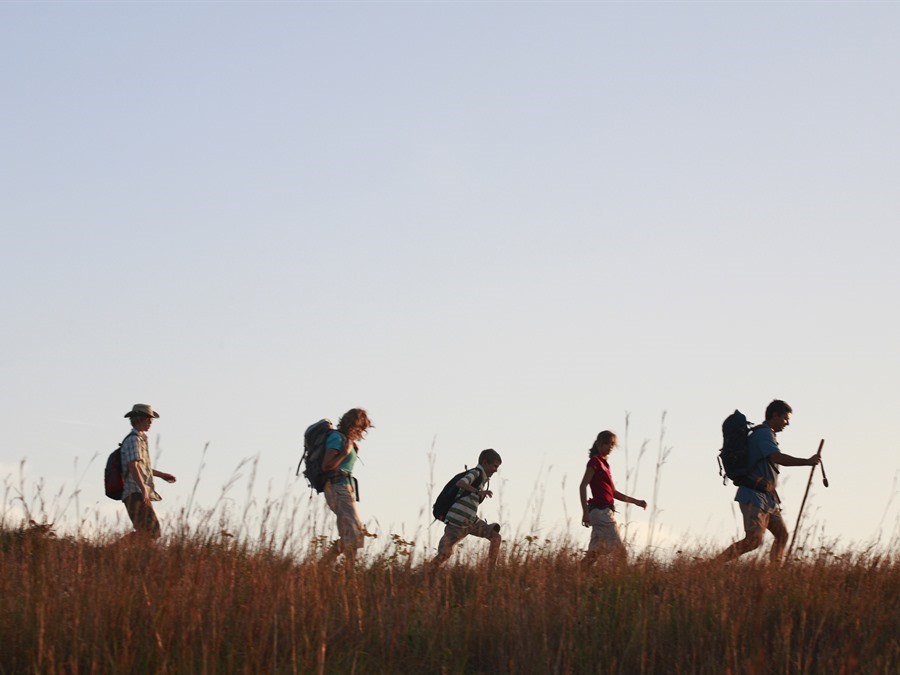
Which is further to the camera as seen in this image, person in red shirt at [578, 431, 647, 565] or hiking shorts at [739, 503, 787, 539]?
person in red shirt at [578, 431, 647, 565]

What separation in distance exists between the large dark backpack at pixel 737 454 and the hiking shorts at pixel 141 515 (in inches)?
186

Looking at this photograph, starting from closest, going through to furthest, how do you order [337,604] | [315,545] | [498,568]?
[337,604], [315,545], [498,568]

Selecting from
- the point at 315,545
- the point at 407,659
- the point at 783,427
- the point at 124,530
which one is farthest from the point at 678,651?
the point at 124,530

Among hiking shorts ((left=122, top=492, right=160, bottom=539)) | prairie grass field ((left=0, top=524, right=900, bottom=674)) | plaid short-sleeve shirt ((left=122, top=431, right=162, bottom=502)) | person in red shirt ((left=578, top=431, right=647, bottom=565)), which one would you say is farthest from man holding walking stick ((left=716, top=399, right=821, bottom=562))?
plaid short-sleeve shirt ((left=122, top=431, right=162, bottom=502))

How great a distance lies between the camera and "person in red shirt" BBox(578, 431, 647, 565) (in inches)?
390

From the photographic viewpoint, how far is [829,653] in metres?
6.28

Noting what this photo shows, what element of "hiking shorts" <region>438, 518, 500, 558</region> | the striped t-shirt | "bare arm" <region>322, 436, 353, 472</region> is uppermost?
"bare arm" <region>322, 436, 353, 472</region>

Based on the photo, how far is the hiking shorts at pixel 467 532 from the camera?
9781mm

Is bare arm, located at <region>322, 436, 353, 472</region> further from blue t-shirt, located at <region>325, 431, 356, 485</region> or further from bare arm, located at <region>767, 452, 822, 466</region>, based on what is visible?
bare arm, located at <region>767, 452, 822, 466</region>

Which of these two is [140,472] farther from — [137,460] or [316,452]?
[316,452]

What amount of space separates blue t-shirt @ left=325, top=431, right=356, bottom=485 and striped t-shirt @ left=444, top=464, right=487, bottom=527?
0.96m

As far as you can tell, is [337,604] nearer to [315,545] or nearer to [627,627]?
[315,545]

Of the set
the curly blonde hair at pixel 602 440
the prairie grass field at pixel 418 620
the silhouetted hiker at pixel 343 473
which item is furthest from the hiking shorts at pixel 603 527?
the silhouetted hiker at pixel 343 473

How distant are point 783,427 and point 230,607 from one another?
543 cm
